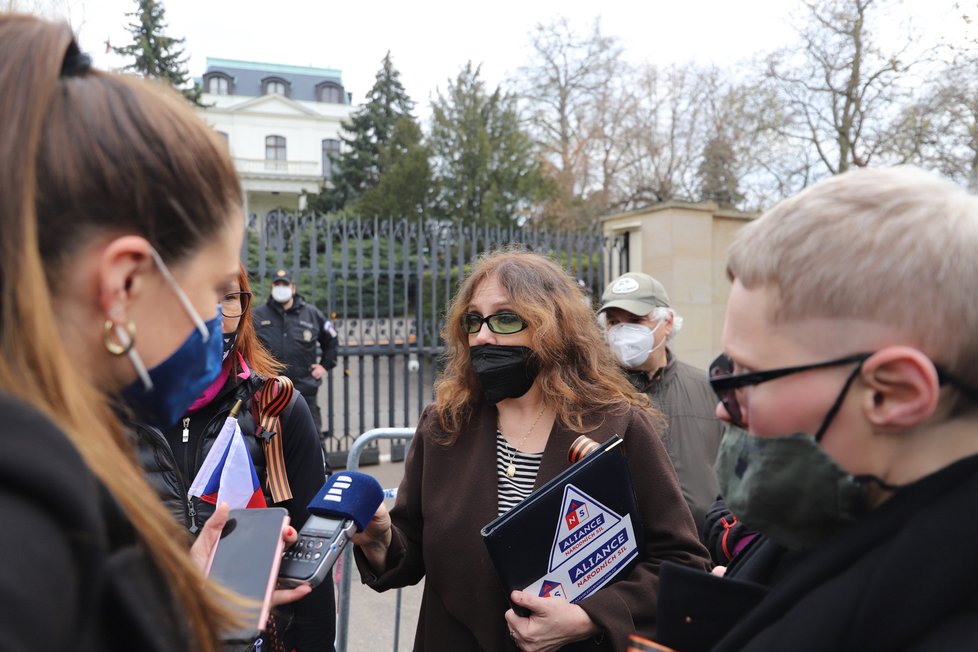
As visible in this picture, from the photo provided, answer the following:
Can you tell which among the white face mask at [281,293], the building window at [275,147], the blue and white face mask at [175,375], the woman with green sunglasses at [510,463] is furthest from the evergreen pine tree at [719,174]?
the building window at [275,147]

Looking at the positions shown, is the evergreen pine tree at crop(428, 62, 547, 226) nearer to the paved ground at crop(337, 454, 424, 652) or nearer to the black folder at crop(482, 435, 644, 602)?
the paved ground at crop(337, 454, 424, 652)

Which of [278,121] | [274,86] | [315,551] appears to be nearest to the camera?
[315,551]

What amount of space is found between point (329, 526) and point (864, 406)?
1.34m

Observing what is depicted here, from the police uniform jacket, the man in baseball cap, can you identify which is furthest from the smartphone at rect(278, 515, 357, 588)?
the man in baseball cap

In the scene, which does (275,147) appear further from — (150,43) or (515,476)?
(515,476)

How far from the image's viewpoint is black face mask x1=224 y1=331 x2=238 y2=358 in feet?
8.35

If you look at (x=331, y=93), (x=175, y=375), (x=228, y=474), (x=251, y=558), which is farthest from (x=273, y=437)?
(x=331, y=93)

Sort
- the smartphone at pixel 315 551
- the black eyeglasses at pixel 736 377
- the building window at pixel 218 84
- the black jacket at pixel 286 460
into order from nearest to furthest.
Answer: the black eyeglasses at pixel 736 377
the smartphone at pixel 315 551
the black jacket at pixel 286 460
the building window at pixel 218 84

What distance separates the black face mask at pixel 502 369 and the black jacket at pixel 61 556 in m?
1.68

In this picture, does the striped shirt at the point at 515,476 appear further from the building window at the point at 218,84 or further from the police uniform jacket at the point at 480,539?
the building window at the point at 218,84

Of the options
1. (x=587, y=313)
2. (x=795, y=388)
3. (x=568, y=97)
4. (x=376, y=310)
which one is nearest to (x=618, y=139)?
(x=568, y=97)

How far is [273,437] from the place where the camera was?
8.20 feet

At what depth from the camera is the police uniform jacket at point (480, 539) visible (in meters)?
2.07

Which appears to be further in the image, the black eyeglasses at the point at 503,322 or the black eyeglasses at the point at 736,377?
the black eyeglasses at the point at 503,322
